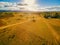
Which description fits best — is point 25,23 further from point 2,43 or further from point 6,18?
point 2,43

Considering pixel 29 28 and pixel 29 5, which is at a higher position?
pixel 29 5

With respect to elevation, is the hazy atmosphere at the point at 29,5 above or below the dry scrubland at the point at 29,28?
above

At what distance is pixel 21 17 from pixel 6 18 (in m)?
0.27

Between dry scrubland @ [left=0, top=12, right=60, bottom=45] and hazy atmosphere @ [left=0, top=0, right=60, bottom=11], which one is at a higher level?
hazy atmosphere @ [left=0, top=0, right=60, bottom=11]

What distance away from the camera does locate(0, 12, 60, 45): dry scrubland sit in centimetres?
198

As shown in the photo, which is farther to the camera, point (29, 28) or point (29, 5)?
point (29, 5)

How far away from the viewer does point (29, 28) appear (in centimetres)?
206

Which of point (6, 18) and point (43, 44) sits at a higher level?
point (6, 18)

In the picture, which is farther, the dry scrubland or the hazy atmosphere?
the hazy atmosphere

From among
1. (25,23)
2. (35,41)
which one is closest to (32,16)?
(25,23)

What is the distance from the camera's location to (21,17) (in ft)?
7.07

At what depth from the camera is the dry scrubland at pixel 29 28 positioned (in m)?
1.98

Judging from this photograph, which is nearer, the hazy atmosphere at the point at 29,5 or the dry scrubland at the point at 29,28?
the dry scrubland at the point at 29,28

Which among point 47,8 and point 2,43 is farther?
point 47,8
